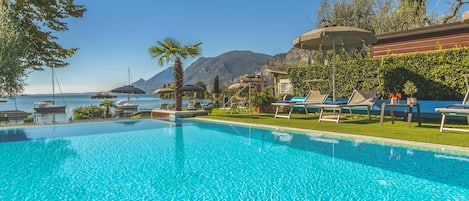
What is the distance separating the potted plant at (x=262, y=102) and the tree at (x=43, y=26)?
9.20 meters

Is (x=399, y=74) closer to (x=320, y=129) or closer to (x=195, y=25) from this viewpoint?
(x=320, y=129)

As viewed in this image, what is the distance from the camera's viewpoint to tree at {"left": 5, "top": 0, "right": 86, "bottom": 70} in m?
11.6

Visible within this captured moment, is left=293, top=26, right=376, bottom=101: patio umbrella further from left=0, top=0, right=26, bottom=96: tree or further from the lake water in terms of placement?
the lake water

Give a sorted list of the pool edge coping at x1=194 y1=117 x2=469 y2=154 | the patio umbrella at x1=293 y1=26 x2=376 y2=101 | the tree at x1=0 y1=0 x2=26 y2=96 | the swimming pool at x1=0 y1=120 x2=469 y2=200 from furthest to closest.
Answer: the tree at x1=0 y1=0 x2=26 y2=96 → the patio umbrella at x1=293 y1=26 x2=376 y2=101 → the pool edge coping at x1=194 y1=117 x2=469 y2=154 → the swimming pool at x1=0 y1=120 x2=469 y2=200

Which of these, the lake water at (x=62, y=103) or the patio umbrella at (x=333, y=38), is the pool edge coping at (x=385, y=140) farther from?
the lake water at (x=62, y=103)

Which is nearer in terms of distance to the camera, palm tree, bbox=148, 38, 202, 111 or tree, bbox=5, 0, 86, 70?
tree, bbox=5, 0, 86, 70

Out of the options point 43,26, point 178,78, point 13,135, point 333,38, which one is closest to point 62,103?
point 43,26

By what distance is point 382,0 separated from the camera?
1850 cm

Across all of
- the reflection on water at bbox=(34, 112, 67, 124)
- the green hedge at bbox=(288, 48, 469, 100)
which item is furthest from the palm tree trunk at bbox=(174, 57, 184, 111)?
the green hedge at bbox=(288, 48, 469, 100)

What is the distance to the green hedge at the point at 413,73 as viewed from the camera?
8.69m

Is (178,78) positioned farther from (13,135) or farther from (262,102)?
(13,135)

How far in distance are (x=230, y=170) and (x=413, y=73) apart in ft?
27.0

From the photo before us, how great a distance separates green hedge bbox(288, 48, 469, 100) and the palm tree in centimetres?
550

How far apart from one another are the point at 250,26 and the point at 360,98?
67.1 feet
